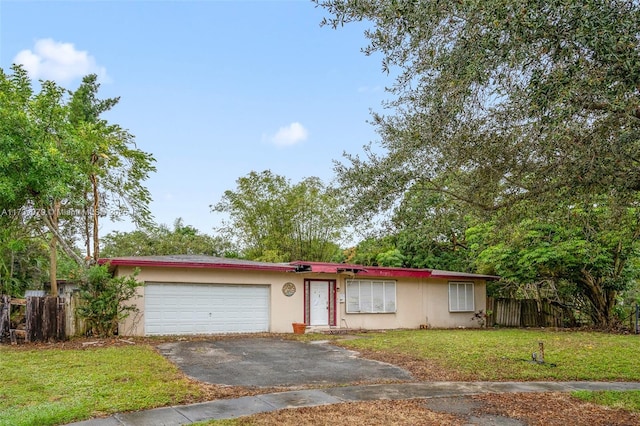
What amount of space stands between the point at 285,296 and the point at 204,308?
286 centimetres

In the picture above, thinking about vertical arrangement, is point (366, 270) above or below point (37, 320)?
above

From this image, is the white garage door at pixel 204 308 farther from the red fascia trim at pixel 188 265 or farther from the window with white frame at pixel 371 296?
the window with white frame at pixel 371 296

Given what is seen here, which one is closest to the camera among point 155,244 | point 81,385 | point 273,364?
point 81,385

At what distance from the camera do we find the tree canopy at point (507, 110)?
472 centimetres

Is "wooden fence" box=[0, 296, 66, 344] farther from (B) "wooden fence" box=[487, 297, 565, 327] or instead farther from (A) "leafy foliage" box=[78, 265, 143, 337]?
(B) "wooden fence" box=[487, 297, 565, 327]

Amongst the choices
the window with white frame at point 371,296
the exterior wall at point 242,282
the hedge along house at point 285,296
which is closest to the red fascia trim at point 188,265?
the hedge along house at point 285,296

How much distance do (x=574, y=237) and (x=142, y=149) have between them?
15.7 m

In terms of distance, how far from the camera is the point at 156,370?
8.48 metres

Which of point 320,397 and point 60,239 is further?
point 60,239

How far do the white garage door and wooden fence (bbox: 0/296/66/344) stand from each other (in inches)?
98.0

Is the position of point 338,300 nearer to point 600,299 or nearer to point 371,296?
point 371,296

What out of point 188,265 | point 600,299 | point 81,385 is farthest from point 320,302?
Result: point 81,385

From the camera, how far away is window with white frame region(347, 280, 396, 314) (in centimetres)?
1831

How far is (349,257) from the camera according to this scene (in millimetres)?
28016
